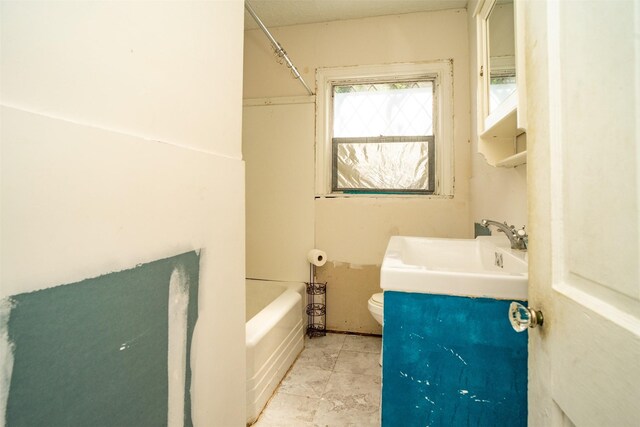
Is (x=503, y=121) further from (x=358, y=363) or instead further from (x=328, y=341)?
(x=328, y=341)

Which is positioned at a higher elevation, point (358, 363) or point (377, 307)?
point (377, 307)

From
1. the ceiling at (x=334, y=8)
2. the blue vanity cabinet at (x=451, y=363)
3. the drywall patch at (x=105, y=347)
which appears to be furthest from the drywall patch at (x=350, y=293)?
the ceiling at (x=334, y=8)

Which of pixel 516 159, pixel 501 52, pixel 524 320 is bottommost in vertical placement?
pixel 524 320

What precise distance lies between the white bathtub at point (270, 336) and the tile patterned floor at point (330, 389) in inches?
2.7

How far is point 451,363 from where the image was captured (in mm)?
1015

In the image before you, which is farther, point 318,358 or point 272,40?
point 318,358

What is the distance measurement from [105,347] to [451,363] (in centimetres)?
95

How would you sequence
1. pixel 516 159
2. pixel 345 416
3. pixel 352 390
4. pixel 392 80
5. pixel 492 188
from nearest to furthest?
pixel 516 159
pixel 345 416
pixel 352 390
pixel 492 188
pixel 392 80

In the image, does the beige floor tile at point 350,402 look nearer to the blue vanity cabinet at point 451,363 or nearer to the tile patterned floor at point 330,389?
the tile patterned floor at point 330,389

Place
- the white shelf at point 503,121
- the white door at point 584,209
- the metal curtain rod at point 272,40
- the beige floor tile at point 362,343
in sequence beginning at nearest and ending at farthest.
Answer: the white door at point 584,209 → the white shelf at point 503,121 → the metal curtain rod at point 272,40 → the beige floor tile at point 362,343

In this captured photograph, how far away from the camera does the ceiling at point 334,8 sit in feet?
7.60

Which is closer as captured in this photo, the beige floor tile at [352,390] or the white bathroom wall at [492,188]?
the white bathroom wall at [492,188]

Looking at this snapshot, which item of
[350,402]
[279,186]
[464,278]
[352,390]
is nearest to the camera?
[464,278]

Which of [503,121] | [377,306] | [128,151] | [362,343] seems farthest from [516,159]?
[362,343]
